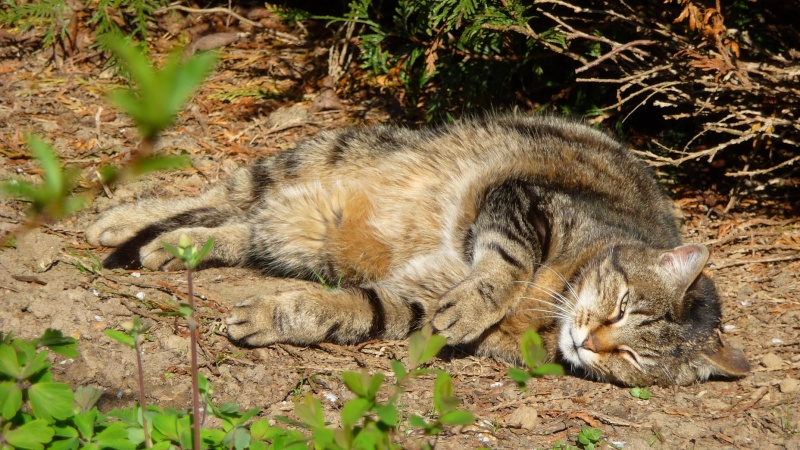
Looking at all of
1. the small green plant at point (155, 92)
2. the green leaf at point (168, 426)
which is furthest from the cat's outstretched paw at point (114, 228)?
the small green plant at point (155, 92)

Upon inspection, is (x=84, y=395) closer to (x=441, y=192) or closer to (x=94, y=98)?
(x=441, y=192)

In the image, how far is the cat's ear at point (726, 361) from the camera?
3.10 m

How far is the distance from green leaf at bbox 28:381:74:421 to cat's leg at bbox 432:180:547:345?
4.68 ft

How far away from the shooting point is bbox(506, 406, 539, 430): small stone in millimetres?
2805

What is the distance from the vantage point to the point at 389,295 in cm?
337

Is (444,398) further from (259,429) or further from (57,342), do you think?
(57,342)

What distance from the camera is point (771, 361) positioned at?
3.28 meters

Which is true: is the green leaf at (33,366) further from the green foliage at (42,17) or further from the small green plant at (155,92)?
the green foliage at (42,17)

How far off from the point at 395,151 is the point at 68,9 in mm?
2722

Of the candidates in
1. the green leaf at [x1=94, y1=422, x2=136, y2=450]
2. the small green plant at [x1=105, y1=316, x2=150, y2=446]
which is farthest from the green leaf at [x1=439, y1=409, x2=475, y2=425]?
the green leaf at [x1=94, y1=422, x2=136, y2=450]

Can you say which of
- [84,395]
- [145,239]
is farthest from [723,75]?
[84,395]

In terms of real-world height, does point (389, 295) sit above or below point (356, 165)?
below

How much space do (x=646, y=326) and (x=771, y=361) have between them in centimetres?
66

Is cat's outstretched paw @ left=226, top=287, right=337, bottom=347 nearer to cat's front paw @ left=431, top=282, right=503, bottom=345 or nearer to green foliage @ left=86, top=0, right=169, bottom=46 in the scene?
cat's front paw @ left=431, top=282, right=503, bottom=345
